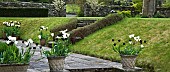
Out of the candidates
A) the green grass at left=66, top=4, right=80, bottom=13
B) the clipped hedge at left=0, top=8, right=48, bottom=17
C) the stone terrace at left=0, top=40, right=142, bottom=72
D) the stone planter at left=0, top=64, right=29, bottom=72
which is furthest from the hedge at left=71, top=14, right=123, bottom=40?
the green grass at left=66, top=4, right=80, bottom=13

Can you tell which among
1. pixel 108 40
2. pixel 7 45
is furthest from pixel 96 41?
pixel 7 45

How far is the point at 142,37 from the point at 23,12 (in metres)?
13.3

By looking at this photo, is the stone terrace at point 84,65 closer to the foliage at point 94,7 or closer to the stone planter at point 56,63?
the stone planter at point 56,63

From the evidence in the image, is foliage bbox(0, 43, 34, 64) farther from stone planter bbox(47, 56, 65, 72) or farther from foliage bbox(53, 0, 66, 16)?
foliage bbox(53, 0, 66, 16)

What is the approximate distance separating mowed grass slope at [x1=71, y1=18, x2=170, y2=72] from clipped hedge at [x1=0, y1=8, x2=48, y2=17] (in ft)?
33.8

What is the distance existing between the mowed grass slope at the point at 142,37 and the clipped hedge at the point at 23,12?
10.3 metres

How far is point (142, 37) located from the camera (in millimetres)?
13078

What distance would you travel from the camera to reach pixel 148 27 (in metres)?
14.0

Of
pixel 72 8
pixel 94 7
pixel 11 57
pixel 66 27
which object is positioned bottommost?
pixel 72 8

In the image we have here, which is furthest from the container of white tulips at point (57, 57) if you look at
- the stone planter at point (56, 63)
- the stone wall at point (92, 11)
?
the stone wall at point (92, 11)

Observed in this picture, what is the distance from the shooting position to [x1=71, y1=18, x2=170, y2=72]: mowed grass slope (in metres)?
10.8

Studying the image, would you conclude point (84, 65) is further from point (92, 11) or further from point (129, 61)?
point (92, 11)

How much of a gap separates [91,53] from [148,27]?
208 cm

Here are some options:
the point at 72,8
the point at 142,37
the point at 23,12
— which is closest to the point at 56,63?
the point at 142,37
